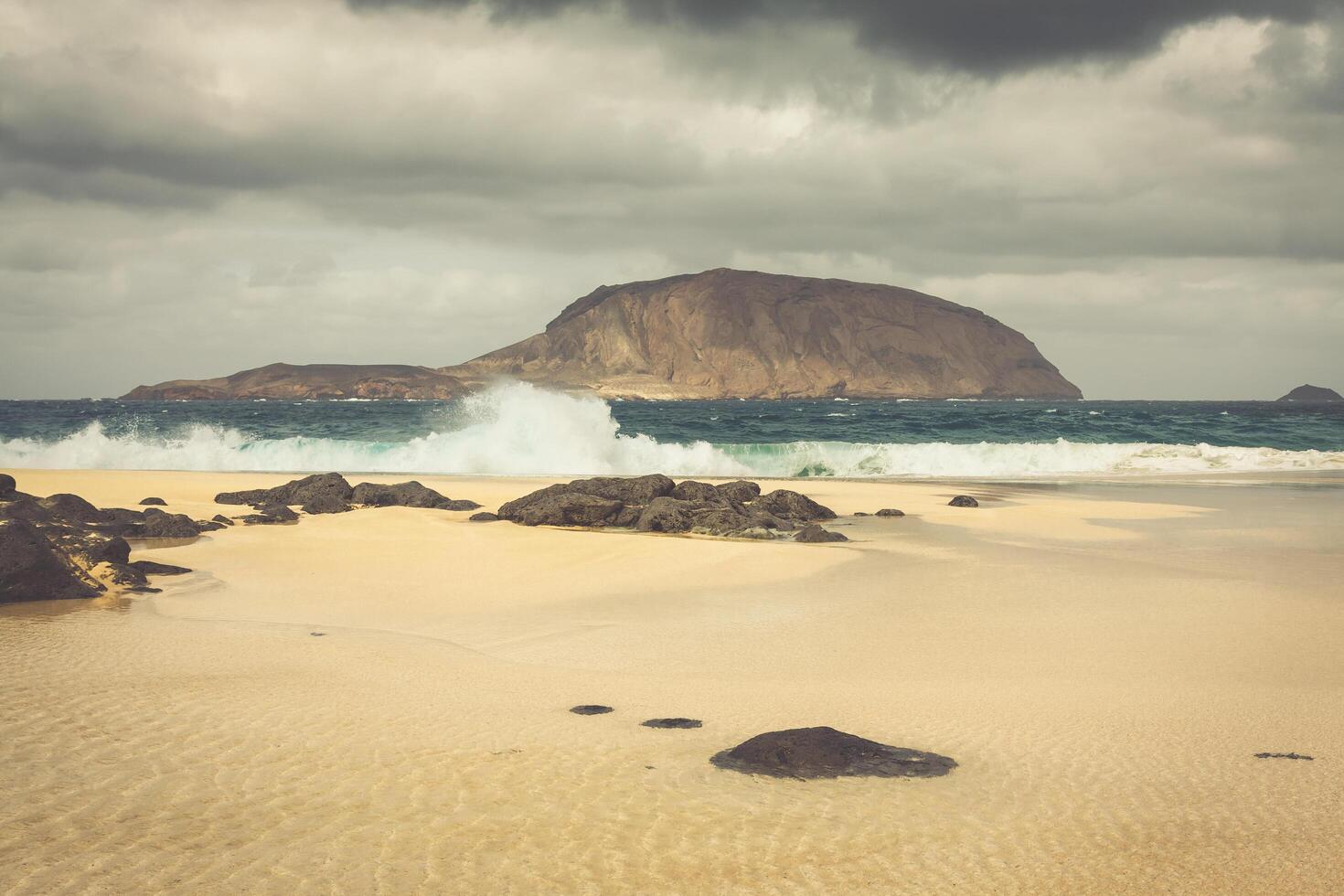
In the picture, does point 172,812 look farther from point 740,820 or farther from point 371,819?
point 740,820

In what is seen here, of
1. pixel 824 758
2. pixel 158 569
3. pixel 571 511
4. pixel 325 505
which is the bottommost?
pixel 824 758

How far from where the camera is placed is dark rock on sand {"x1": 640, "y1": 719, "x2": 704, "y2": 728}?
18.8 feet

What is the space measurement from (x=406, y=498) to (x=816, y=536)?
8.66 meters

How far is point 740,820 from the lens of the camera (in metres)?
4.21

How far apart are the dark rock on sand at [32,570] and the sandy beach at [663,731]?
260mm

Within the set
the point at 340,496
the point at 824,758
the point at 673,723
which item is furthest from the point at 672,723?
the point at 340,496

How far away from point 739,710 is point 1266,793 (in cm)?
287

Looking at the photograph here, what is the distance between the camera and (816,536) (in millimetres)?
14961

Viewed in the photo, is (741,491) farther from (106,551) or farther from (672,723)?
(672,723)

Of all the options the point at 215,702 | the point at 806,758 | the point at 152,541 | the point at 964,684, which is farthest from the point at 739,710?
the point at 152,541

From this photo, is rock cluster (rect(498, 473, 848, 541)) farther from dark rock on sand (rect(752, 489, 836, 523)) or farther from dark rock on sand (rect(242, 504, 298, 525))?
dark rock on sand (rect(242, 504, 298, 525))

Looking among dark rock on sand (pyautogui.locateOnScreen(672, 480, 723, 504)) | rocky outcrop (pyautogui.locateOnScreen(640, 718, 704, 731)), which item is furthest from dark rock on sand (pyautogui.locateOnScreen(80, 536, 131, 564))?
dark rock on sand (pyautogui.locateOnScreen(672, 480, 723, 504))

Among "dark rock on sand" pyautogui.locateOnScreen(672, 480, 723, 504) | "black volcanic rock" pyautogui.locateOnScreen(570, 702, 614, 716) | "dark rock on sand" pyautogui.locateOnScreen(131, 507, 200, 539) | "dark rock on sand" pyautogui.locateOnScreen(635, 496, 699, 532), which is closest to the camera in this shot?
"black volcanic rock" pyautogui.locateOnScreen(570, 702, 614, 716)

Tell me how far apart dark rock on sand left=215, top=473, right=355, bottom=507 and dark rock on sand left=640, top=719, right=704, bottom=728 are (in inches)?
546
